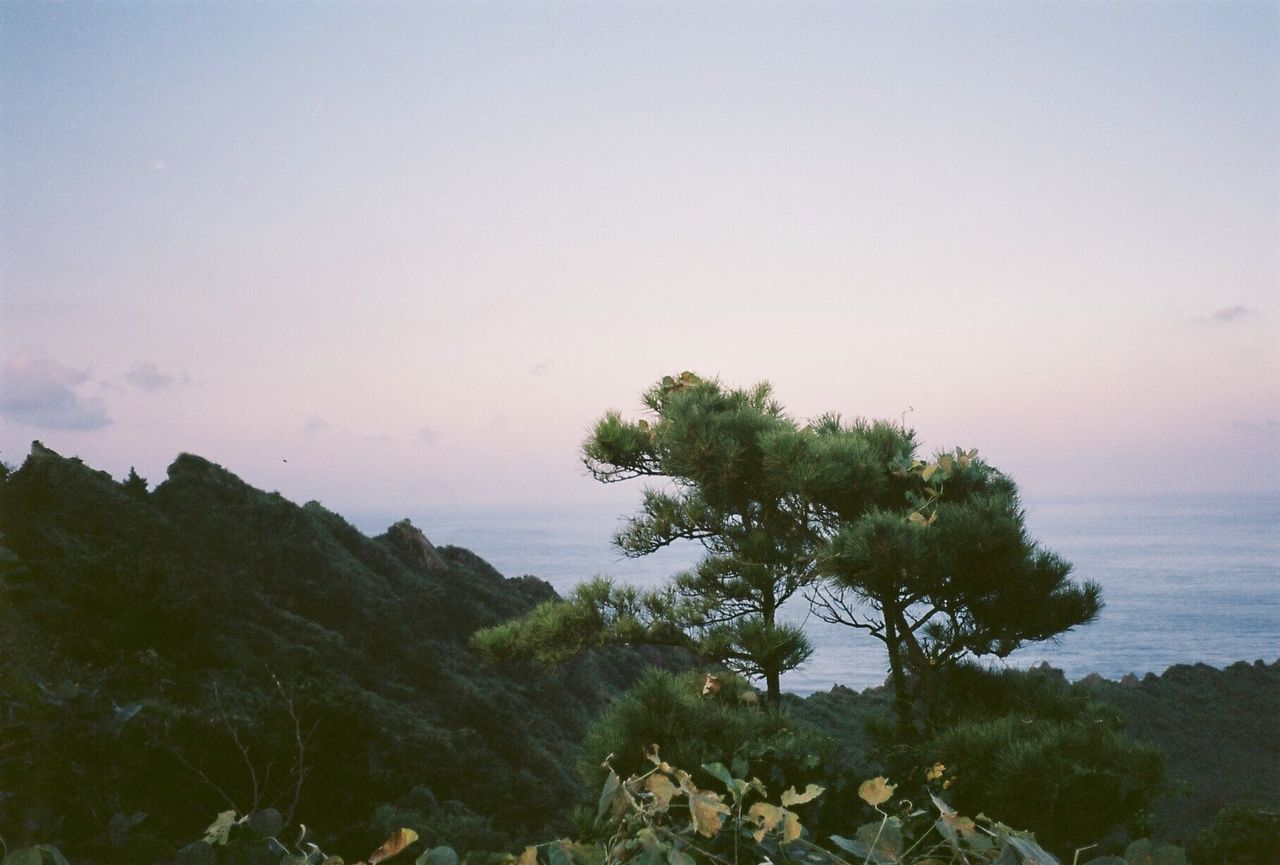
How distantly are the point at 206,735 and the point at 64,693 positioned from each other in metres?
1.09

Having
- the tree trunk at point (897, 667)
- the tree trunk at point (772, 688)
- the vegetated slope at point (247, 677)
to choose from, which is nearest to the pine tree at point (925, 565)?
the tree trunk at point (897, 667)

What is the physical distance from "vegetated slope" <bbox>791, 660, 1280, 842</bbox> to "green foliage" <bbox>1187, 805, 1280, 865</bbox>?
1.80ft

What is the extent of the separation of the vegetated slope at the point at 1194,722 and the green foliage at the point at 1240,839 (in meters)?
0.55

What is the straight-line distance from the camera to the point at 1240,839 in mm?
4188

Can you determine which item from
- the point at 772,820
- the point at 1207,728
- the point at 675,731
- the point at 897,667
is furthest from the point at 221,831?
the point at 1207,728

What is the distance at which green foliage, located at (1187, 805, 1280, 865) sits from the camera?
13.5 ft

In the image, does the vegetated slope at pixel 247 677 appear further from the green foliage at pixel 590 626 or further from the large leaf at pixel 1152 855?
the large leaf at pixel 1152 855

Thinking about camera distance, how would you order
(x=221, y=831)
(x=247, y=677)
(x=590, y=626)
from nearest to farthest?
(x=221, y=831)
(x=247, y=677)
(x=590, y=626)

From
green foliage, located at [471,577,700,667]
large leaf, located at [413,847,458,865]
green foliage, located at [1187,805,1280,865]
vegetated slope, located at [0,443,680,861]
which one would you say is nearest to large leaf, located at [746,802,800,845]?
large leaf, located at [413,847,458,865]

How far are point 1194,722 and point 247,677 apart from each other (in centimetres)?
669

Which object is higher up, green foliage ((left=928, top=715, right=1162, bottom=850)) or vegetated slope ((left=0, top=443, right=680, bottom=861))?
vegetated slope ((left=0, top=443, right=680, bottom=861))

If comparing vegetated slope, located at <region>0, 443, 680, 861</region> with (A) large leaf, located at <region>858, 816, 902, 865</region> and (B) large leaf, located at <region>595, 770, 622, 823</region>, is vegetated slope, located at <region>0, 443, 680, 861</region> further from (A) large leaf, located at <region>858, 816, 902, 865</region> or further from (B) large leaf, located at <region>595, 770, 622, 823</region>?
(A) large leaf, located at <region>858, 816, 902, 865</region>

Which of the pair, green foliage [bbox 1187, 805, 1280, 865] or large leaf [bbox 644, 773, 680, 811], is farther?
green foliage [bbox 1187, 805, 1280, 865]

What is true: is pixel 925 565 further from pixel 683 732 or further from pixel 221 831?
pixel 221 831
